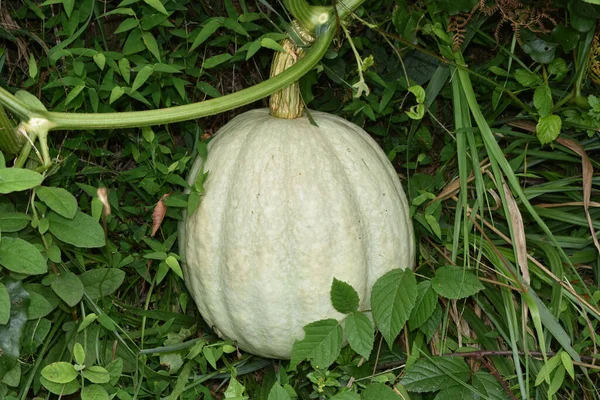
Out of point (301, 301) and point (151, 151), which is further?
point (151, 151)

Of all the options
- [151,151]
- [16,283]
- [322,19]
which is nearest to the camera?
[16,283]

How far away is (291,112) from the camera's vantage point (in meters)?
2.00

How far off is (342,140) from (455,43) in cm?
41

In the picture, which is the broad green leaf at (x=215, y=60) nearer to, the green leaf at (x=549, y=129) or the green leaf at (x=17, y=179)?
the green leaf at (x=17, y=179)

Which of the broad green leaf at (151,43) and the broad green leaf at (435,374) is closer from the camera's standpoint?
the broad green leaf at (435,374)

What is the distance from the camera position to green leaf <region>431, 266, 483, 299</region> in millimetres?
1877

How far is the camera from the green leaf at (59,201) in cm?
172

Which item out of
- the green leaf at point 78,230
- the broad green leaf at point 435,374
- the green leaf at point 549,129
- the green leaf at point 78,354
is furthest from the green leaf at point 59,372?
the green leaf at point 549,129

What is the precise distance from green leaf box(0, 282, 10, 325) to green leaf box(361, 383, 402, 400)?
0.83 metres

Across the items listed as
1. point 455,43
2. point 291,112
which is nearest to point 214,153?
point 291,112

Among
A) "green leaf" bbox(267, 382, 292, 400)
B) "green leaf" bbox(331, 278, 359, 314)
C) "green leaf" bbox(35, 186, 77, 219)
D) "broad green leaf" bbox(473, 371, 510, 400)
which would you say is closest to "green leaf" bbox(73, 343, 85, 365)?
"green leaf" bbox(35, 186, 77, 219)

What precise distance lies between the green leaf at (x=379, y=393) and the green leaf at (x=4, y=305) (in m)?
0.83

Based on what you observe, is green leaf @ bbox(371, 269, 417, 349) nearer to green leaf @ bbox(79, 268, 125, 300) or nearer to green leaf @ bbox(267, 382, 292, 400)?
green leaf @ bbox(267, 382, 292, 400)

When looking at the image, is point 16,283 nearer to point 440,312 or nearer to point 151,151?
point 151,151
